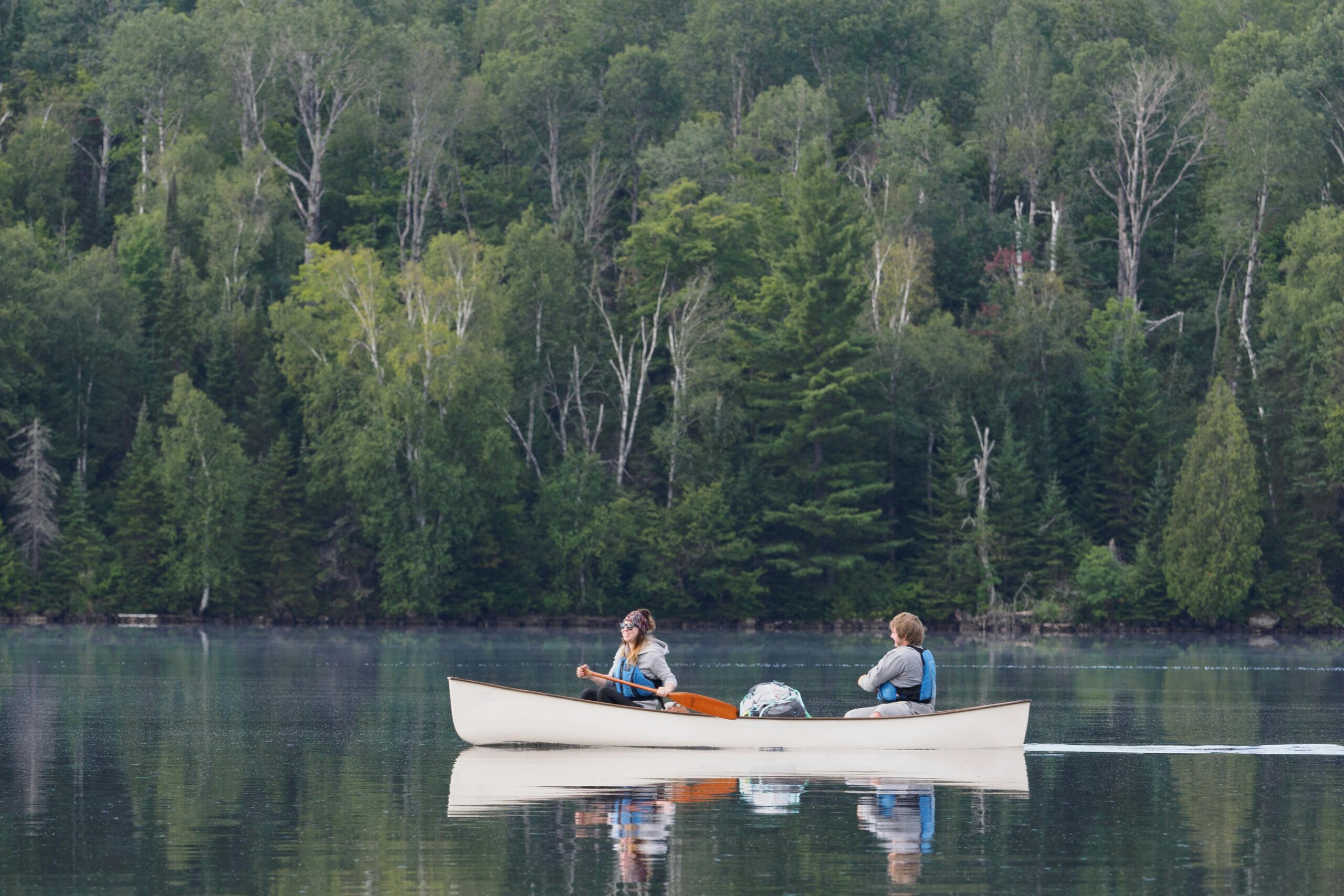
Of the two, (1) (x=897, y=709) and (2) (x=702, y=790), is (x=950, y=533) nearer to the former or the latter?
(1) (x=897, y=709)

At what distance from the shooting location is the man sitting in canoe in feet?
76.2

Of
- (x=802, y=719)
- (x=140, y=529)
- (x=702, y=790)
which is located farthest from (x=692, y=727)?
(x=140, y=529)

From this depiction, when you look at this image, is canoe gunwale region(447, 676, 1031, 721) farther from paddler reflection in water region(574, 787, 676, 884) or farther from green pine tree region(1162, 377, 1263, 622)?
green pine tree region(1162, 377, 1263, 622)

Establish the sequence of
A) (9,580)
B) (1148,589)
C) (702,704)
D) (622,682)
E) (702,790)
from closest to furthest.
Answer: (702,790)
(622,682)
(702,704)
(9,580)
(1148,589)

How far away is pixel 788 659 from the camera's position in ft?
170

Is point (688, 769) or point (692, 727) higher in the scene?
point (692, 727)

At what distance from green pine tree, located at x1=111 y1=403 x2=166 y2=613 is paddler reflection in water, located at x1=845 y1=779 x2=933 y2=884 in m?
56.8

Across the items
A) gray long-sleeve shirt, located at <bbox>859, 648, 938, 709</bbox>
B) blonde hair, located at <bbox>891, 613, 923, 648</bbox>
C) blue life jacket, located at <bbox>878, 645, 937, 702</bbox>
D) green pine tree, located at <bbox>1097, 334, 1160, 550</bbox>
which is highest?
green pine tree, located at <bbox>1097, 334, 1160, 550</bbox>

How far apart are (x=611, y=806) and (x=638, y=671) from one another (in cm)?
571

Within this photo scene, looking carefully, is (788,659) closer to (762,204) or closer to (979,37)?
(762,204)

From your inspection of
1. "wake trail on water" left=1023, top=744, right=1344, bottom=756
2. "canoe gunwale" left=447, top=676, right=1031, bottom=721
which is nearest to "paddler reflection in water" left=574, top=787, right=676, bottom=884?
"canoe gunwale" left=447, top=676, right=1031, bottom=721

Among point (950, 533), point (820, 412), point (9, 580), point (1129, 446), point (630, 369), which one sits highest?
point (630, 369)

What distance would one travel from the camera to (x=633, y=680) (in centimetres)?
2452

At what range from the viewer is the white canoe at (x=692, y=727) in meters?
23.3
